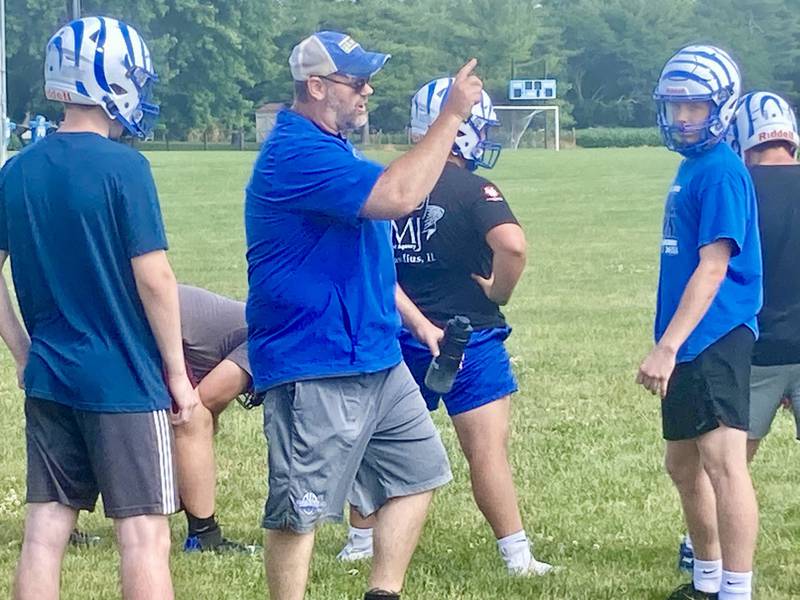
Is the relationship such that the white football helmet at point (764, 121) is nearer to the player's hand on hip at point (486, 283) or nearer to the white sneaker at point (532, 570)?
the player's hand on hip at point (486, 283)

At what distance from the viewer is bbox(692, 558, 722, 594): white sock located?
519cm

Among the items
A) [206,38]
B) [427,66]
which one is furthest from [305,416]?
[427,66]

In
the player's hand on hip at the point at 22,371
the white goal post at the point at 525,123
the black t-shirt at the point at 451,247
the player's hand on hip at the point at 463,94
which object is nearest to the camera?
the player's hand on hip at the point at 463,94

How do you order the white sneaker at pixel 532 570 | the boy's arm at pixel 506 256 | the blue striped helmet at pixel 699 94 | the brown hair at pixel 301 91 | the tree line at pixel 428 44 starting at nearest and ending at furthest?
1. the brown hair at pixel 301 91
2. the blue striped helmet at pixel 699 94
3. the boy's arm at pixel 506 256
4. the white sneaker at pixel 532 570
5. the tree line at pixel 428 44

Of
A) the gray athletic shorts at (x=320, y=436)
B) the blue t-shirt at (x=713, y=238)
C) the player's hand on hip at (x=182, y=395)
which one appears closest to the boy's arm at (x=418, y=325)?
the gray athletic shorts at (x=320, y=436)

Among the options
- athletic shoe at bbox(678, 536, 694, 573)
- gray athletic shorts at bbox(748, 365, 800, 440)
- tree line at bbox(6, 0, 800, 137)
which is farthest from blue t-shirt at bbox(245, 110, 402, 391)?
tree line at bbox(6, 0, 800, 137)

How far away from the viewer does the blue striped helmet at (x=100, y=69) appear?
4109 mm

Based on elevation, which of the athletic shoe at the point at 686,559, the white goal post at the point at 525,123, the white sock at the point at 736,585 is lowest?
the white goal post at the point at 525,123

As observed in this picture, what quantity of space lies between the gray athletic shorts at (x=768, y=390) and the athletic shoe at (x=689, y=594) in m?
0.63

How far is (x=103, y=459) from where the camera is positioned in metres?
4.17

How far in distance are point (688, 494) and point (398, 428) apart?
3.79 feet

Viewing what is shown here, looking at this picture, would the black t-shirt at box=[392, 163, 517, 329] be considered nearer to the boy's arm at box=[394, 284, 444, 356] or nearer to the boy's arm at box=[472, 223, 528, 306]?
the boy's arm at box=[472, 223, 528, 306]

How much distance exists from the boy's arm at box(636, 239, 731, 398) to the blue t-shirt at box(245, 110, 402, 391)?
94 centimetres

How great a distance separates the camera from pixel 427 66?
100562 mm
